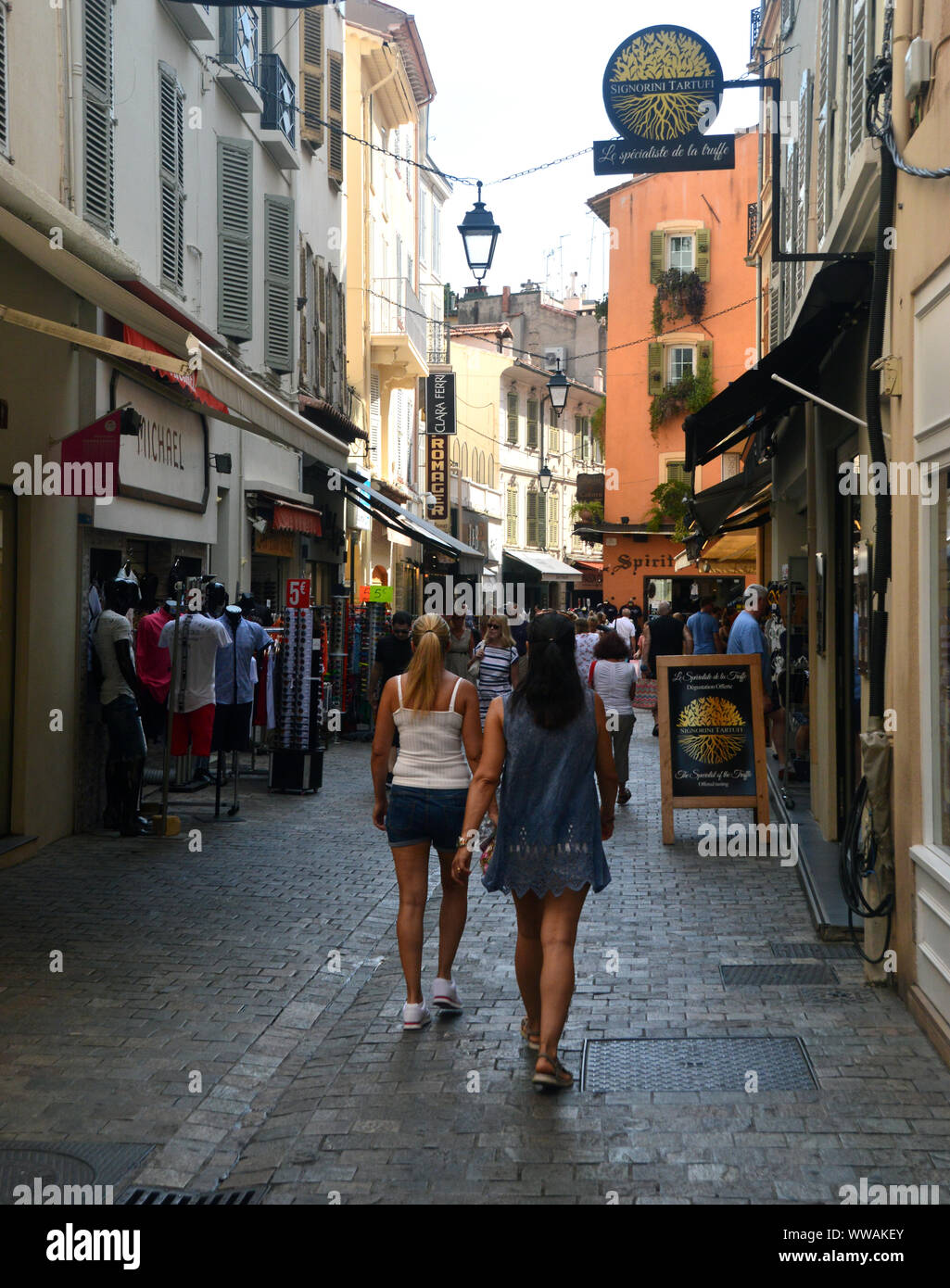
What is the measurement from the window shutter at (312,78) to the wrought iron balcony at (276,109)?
1.57 metres

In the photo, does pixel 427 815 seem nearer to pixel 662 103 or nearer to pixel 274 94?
pixel 662 103

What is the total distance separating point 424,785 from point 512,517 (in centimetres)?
4818

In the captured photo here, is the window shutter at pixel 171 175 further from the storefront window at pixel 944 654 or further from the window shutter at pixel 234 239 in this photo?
the storefront window at pixel 944 654

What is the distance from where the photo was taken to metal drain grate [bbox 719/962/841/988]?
22.5 ft

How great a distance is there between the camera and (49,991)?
21.6 ft

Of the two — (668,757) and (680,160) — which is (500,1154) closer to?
(668,757)

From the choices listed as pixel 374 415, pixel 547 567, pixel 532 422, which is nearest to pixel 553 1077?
pixel 374 415

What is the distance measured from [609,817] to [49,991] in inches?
113

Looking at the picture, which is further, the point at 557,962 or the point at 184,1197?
the point at 557,962

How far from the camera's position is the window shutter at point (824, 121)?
32.6 ft

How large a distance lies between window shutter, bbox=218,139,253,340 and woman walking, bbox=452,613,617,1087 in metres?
11.7

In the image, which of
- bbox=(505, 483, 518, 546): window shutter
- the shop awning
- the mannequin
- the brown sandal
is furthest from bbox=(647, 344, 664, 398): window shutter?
the brown sandal

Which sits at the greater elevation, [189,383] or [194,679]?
[189,383]

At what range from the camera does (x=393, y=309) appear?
101 ft
